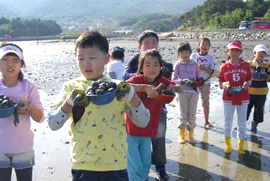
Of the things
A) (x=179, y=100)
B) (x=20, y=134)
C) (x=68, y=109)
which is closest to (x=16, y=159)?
(x=20, y=134)

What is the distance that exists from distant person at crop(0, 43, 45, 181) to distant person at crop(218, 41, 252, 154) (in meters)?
3.24

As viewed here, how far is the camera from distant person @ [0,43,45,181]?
8.57ft

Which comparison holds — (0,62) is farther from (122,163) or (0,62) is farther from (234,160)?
(234,160)

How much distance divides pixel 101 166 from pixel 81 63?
88 cm

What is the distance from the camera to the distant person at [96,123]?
212cm

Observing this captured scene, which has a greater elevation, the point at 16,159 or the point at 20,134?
the point at 20,134

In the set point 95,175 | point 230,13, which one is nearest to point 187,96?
point 95,175

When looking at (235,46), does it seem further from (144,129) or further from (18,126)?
(18,126)

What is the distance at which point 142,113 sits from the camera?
2.29m

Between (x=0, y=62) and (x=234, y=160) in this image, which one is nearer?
(x=0, y=62)

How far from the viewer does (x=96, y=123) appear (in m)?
2.18

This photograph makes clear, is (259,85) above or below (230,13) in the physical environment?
below

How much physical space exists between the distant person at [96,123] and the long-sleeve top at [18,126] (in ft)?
2.52

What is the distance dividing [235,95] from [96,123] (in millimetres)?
3231
